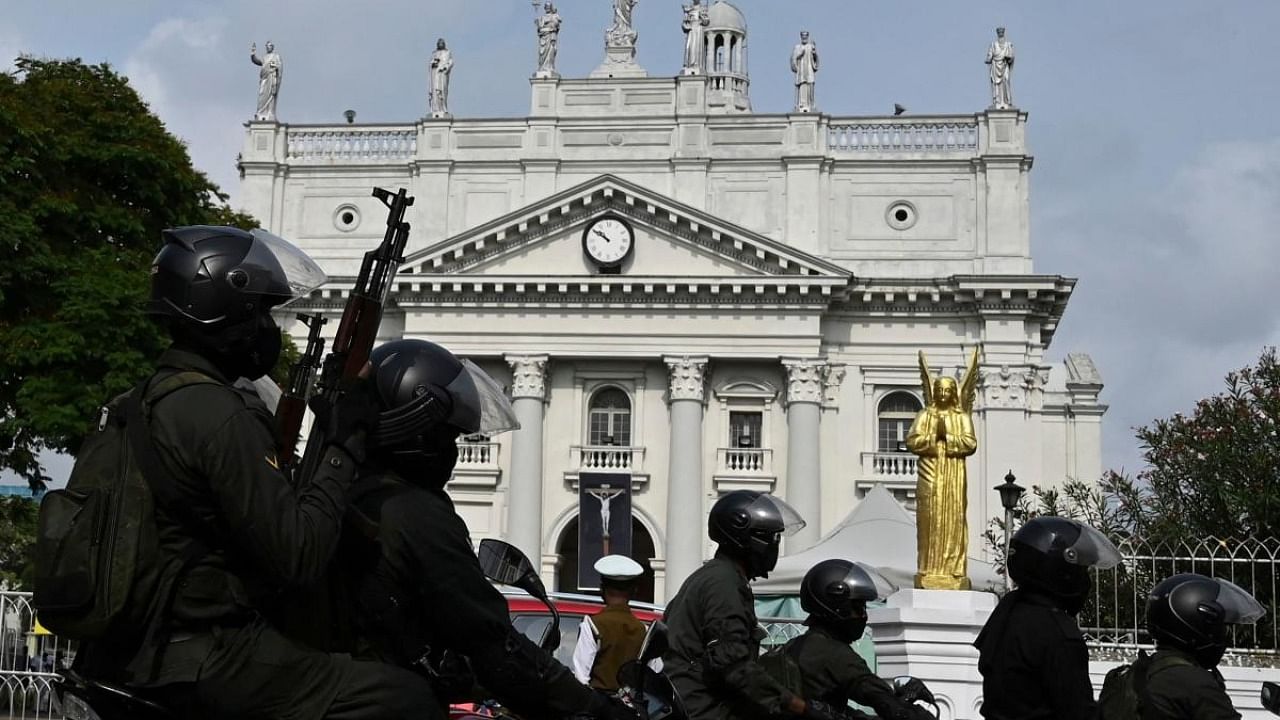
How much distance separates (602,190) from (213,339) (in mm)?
36575

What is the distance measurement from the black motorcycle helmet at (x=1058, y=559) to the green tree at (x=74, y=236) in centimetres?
1923

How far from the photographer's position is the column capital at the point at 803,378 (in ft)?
130

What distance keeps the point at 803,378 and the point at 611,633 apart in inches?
1176

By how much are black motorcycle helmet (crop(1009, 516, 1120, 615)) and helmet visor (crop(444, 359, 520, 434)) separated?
2278 millimetres

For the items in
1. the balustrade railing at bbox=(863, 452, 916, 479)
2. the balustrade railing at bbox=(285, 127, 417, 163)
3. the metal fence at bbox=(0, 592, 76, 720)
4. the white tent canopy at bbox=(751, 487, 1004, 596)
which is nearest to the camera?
the metal fence at bbox=(0, 592, 76, 720)

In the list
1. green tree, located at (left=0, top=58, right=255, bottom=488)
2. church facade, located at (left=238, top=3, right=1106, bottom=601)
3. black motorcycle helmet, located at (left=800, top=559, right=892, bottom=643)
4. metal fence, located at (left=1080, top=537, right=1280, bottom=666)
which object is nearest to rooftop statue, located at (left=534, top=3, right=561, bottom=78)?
church facade, located at (left=238, top=3, right=1106, bottom=601)

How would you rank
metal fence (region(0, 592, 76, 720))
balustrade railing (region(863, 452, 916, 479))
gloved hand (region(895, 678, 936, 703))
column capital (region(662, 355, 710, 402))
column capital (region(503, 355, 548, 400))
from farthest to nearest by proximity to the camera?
Result: column capital (region(503, 355, 548, 400)), column capital (region(662, 355, 710, 402)), balustrade railing (region(863, 452, 916, 479)), metal fence (region(0, 592, 76, 720)), gloved hand (region(895, 678, 936, 703))

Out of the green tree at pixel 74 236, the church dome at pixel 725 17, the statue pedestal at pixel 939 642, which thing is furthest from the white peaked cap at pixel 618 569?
the church dome at pixel 725 17

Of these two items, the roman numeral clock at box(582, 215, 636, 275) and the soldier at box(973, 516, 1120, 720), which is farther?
the roman numeral clock at box(582, 215, 636, 275)

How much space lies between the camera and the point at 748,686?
6.22 meters

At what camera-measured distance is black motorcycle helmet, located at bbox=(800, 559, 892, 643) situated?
22.9ft

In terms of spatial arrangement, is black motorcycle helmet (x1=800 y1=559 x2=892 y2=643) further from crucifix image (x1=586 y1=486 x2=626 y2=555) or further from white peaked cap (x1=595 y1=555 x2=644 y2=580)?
crucifix image (x1=586 y1=486 x2=626 y2=555)

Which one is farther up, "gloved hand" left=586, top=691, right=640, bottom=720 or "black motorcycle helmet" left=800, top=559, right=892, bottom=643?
"black motorcycle helmet" left=800, top=559, right=892, bottom=643

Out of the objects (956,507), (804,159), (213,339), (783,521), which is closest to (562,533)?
(804,159)
